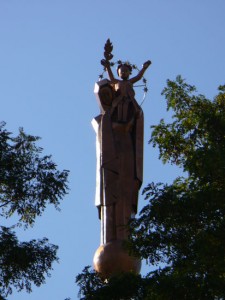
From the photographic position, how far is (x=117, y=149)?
59.2 ft

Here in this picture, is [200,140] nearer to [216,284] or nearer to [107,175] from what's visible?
[216,284]

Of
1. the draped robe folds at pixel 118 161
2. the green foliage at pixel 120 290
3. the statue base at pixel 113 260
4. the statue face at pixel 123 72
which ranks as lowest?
the green foliage at pixel 120 290

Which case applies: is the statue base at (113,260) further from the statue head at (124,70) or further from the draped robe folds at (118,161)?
the statue head at (124,70)

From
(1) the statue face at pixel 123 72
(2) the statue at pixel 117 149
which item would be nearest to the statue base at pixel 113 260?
(2) the statue at pixel 117 149

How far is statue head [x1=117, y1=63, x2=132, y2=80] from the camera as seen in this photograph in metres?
18.9

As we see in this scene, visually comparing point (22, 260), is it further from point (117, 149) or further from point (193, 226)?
point (117, 149)

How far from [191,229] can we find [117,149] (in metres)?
7.51

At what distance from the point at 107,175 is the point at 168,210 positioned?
708 cm

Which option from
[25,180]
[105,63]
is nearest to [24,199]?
[25,180]

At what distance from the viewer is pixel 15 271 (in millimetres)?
12500

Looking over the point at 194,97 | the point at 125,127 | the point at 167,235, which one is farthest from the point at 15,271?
the point at 125,127

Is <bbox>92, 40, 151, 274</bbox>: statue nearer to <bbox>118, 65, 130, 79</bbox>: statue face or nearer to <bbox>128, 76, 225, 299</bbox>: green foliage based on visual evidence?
<bbox>118, 65, 130, 79</bbox>: statue face

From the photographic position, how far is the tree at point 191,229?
10.0m

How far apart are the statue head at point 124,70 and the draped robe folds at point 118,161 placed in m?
0.31
